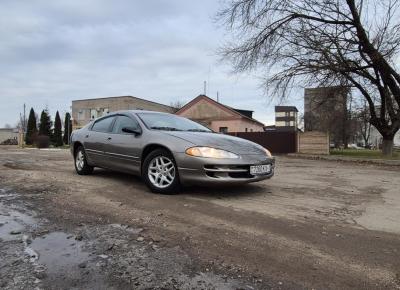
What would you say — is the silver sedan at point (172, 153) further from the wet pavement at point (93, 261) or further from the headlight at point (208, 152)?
the wet pavement at point (93, 261)

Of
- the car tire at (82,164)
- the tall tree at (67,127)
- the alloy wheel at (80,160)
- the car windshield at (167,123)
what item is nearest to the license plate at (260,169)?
the car windshield at (167,123)

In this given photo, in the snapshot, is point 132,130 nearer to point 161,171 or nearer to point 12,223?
point 161,171

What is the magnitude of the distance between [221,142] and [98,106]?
5973 centimetres

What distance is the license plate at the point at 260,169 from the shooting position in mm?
6156

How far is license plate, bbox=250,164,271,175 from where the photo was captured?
6156 millimetres

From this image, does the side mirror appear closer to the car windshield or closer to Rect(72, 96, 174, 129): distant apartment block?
the car windshield

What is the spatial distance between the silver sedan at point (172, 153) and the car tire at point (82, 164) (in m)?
0.47

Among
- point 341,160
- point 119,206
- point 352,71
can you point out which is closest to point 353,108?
point 352,71

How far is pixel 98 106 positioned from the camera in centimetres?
6356

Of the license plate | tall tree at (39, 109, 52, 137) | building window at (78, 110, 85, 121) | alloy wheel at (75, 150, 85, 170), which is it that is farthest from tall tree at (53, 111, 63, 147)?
the license plate

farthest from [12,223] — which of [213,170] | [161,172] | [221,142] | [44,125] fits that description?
[44,125]

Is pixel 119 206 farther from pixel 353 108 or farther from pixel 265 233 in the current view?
pixel 353 108

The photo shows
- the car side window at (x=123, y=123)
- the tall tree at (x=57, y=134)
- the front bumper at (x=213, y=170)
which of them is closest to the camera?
the front bumper at (x=213, y=170)

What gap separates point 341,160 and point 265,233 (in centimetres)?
1567
